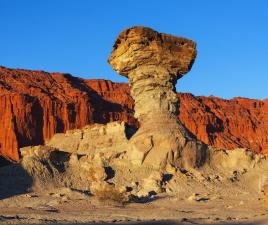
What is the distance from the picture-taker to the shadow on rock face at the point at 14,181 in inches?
803

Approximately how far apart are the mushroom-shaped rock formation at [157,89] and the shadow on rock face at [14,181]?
542 centimetres

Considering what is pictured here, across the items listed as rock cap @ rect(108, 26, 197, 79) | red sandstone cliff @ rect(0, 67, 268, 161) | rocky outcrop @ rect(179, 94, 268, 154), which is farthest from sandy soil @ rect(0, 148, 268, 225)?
rocky outcrop @ rect(179, 94, 268, 154)

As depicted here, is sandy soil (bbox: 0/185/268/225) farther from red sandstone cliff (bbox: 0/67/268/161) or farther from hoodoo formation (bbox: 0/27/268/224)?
red sandstone cliff (bbox: 0/67/268/161)

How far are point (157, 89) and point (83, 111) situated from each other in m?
51.9

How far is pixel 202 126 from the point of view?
298 feet

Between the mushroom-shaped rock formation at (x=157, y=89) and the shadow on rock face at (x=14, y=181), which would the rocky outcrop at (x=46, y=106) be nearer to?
the mushroom-shaped rock formation at (x=157, y=89)

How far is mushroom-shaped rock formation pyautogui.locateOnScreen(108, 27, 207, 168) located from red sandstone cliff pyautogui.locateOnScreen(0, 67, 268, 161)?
40024mm

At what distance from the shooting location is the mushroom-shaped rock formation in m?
25.7

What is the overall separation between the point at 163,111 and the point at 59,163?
6.00 meters

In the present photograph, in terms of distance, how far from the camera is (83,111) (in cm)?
7850

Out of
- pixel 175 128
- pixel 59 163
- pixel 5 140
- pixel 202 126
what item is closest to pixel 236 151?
pixel 175 128

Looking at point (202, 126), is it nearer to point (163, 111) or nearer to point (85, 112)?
point (85, 112)

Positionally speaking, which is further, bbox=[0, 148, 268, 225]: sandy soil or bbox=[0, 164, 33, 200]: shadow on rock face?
bbox=[0, 164, 33, 200]: shadow on rock face

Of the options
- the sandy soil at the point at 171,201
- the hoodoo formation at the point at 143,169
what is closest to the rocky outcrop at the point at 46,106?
the hoodoo formation at the point at 143,169
